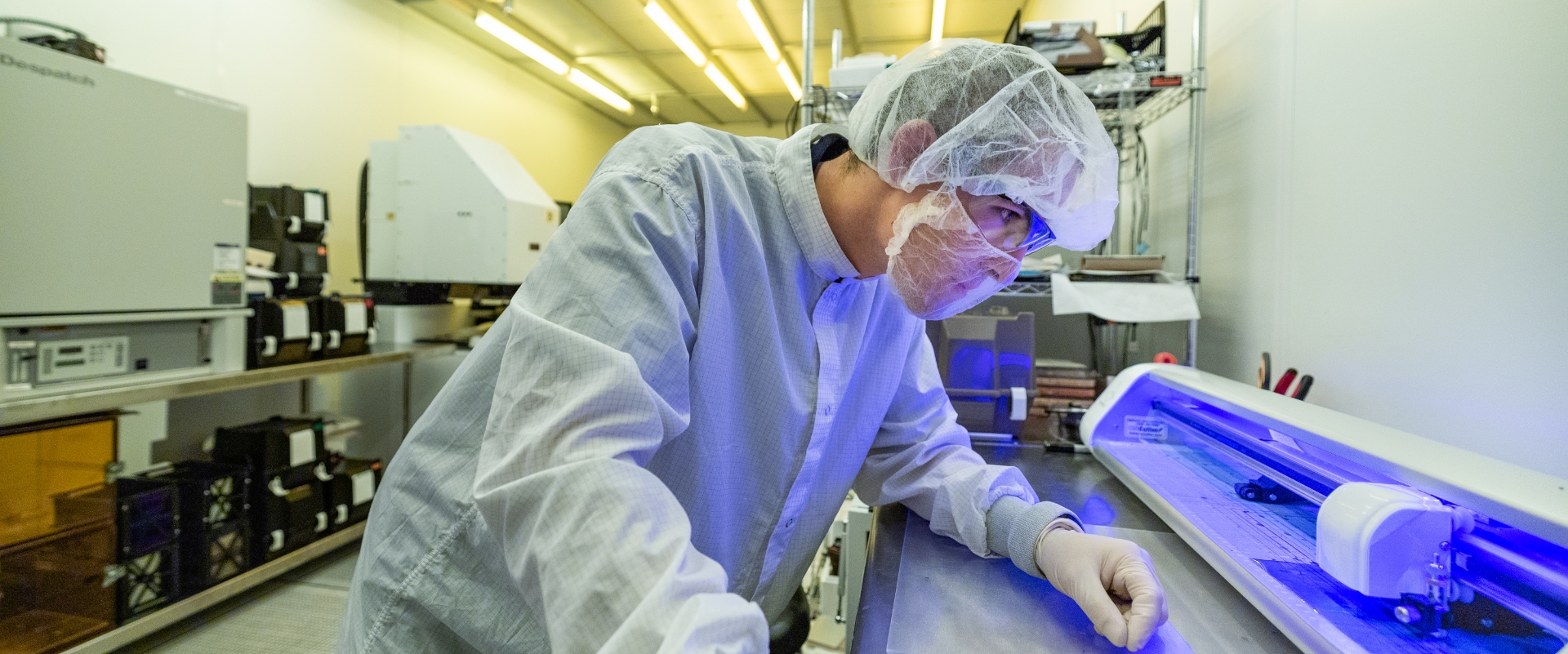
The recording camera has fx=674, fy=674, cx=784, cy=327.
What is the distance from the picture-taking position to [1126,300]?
160cm

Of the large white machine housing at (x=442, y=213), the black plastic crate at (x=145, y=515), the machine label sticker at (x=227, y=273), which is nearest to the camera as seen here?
the black plastic crate at (x=145, y=515)

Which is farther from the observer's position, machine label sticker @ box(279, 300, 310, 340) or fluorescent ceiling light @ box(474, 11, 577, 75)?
fluorescent ceiling light @ box(474, 11, 577, 75)

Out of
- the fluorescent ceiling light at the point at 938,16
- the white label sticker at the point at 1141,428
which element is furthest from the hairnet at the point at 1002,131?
the fluorescent ceiling light at the point at 938,16

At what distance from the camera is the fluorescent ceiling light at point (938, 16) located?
4.20 m

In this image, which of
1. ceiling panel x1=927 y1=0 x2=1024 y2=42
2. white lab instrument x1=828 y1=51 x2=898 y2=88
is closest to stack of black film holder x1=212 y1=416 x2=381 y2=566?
white lab instrument x1=828 y1=51 x2=898 y2=88

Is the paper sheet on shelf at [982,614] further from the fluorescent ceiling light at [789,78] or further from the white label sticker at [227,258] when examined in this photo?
the fluorescent ceiling light at [789,78]

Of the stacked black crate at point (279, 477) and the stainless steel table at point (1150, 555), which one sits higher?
the stainless steel table at point (1150, 555)

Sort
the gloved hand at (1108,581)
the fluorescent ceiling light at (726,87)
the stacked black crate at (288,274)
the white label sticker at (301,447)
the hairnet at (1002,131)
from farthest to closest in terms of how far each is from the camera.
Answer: the fluorescent ceiling light at (726,87)
the white label sticker at (301,447)
the stacked black crate at (288,274)
the hairnet at (1002,131)
the gloved hand at (1108,581)

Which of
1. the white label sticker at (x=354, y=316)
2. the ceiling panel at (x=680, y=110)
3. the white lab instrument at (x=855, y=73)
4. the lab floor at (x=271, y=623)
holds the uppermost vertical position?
the ceiling panel at (x=680, y=110)

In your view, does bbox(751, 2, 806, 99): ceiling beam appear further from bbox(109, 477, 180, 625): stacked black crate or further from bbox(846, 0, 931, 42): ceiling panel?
bbox(109, 477, 180, 625): stacked black crate

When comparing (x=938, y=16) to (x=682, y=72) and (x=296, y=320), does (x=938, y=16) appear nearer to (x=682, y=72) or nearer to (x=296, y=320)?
(x=682, y=72)

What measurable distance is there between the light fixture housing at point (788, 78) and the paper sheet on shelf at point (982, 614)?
4642 millimetres

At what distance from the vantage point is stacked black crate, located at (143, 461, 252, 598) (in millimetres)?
2031

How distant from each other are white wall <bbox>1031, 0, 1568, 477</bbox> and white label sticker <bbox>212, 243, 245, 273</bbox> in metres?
2.77
